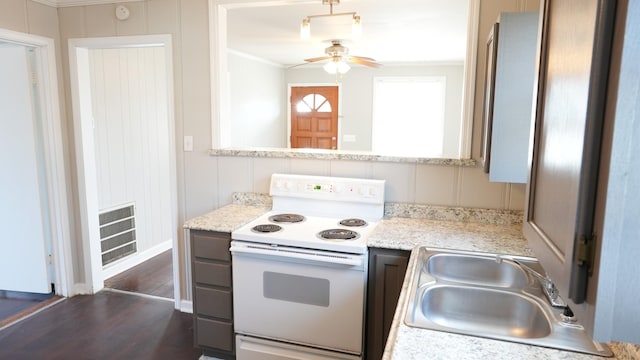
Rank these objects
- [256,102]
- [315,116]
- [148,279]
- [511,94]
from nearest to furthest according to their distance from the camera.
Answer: [511,94] < [148,279] < [256,102] < [315,116]

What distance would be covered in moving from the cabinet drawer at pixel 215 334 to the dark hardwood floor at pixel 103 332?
213 millimetres

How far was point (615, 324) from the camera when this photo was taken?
0.55 metres

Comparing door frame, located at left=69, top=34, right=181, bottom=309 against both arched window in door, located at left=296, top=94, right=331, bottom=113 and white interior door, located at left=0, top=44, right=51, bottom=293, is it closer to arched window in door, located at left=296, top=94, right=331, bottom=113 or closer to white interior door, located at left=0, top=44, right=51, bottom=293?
white interior door, located at left=0, top=44, right=51, bottom=293

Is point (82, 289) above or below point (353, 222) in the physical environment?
below

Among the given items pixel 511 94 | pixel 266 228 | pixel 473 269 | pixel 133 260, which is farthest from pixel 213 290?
pixel 133 260

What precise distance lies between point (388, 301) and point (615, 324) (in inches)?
61.8

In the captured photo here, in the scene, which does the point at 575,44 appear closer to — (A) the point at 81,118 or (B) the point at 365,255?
(B) the point at 365,255

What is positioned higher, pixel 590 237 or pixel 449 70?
pixel 449 70

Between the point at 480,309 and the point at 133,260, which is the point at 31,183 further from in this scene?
the point at 480,309

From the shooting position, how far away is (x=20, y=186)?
3.15 meters

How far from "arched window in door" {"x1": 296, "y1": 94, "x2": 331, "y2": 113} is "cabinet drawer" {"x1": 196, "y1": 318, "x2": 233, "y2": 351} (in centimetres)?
547

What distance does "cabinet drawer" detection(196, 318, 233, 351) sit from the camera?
2371mm

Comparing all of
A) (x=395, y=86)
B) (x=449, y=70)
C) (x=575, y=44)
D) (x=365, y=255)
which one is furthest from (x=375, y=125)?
(x=575, y=44)

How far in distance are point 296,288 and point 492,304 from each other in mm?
994
